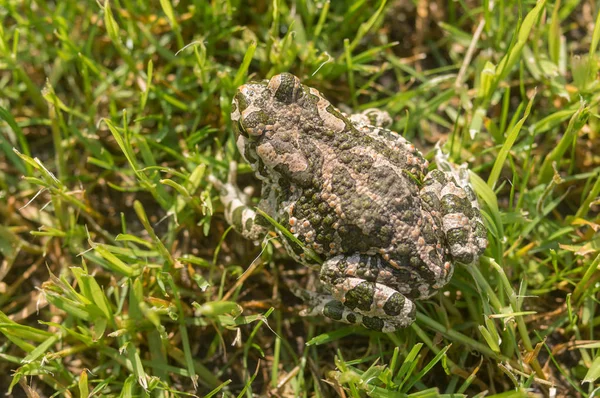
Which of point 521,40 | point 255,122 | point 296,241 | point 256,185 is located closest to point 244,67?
point 255,122

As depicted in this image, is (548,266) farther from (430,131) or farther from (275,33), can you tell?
(275,33)

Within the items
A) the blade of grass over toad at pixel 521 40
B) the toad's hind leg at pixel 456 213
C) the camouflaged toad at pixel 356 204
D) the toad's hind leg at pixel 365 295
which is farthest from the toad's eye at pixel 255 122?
the blade of grass over toad at pixel 521 40

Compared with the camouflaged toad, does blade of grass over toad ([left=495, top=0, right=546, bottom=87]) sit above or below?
above

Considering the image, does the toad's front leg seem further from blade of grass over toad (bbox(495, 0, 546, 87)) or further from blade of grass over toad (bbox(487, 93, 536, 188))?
blade of grass over toad (bbox(495, 0, 546, 87))

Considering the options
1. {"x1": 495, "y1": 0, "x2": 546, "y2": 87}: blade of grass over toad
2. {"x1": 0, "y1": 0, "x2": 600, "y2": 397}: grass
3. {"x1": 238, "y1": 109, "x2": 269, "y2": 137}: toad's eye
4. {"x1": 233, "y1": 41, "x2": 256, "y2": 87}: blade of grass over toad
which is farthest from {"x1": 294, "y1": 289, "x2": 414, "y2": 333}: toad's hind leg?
{"x1": 495, "y1": 0, "x2": 546, "y2": 87}: blade of grass over toad

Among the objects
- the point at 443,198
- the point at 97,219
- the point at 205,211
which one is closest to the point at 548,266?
the point at 443,198

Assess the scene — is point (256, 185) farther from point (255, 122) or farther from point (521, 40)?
point (521, 40)

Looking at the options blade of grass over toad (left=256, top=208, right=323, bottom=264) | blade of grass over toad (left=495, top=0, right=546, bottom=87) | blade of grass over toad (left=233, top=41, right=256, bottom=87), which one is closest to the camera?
blade of grass over toad (left=256, top=208, right=323, bottom=264)

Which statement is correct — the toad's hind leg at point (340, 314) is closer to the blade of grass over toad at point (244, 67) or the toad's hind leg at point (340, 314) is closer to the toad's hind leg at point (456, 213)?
the toad's hind leg at point (456, 213)
